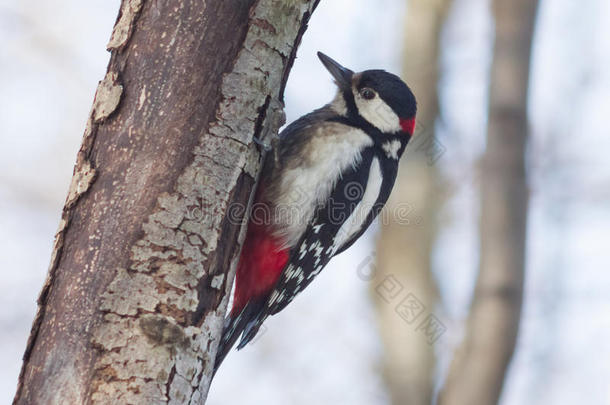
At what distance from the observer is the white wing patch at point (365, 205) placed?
335 centimetres

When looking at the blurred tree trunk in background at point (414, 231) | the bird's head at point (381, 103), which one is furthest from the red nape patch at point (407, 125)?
the blurred tree trunk in background at point (414, 231)

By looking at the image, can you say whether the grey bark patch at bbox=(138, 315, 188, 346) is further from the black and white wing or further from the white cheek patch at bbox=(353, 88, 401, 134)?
the white cheek patch at bbox=(353, 88, 401, 134)

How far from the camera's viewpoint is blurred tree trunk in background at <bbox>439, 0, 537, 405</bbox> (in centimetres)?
239

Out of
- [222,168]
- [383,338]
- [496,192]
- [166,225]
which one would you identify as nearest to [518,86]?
[496,192]

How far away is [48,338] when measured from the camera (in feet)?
6.22

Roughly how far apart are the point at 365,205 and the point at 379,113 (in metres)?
0.47

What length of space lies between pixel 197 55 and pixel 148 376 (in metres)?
0.92

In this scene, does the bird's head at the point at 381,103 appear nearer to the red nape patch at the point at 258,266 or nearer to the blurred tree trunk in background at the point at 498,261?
the red nape patch at the point at 258,266

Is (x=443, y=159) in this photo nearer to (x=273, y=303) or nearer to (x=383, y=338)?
(x=383, y=338)

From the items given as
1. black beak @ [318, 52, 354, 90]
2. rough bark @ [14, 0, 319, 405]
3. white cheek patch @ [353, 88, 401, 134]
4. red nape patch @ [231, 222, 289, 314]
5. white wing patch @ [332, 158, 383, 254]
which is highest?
black beak @ [318, 52, 354, 90]

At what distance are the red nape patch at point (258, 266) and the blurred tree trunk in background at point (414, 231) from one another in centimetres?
158

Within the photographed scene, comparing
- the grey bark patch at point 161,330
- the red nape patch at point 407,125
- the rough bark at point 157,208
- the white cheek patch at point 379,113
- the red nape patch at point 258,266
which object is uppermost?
the white cheek patch at point 379,113

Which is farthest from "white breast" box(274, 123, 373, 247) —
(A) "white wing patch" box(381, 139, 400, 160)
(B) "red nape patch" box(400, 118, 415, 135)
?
(B) "red nape patch" box(400, 118, 415, 135)

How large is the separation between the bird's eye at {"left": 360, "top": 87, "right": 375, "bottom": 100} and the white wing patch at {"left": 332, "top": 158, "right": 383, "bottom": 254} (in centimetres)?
35
